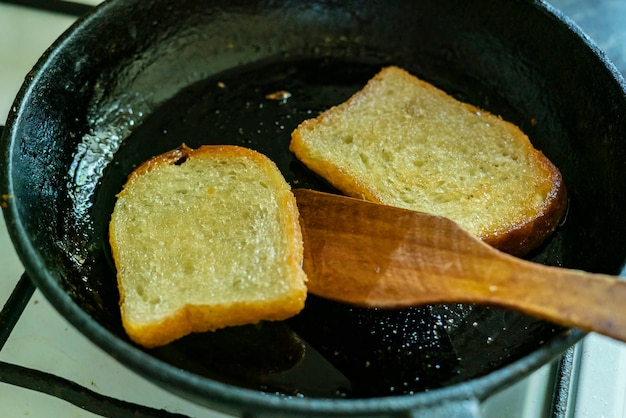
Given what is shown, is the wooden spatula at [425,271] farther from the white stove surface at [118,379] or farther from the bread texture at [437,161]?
the white stove surface at [118,379]

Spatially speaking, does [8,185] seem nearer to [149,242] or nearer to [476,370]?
[149,242]

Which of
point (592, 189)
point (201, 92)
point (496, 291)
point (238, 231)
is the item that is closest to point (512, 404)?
point (496, 291)

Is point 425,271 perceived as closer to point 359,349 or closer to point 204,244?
point 359,349

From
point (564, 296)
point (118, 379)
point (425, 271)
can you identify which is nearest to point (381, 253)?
point (425, 271)

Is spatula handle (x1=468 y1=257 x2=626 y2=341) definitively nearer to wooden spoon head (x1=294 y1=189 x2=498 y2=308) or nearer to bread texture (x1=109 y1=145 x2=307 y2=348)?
wooden spoon head (x1=294 y1=189 x2=498 y2=308)

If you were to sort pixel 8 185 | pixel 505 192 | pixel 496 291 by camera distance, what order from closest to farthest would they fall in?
1. pixel 496 291
2. pixel 8 185
3. pixel 505 192

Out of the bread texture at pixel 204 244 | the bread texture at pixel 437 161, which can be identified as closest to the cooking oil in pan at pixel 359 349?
the bread texture at pixel 204 244

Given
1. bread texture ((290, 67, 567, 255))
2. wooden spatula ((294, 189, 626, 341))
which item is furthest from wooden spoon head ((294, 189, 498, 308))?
bread texture ((290, 67, 567, 255))
